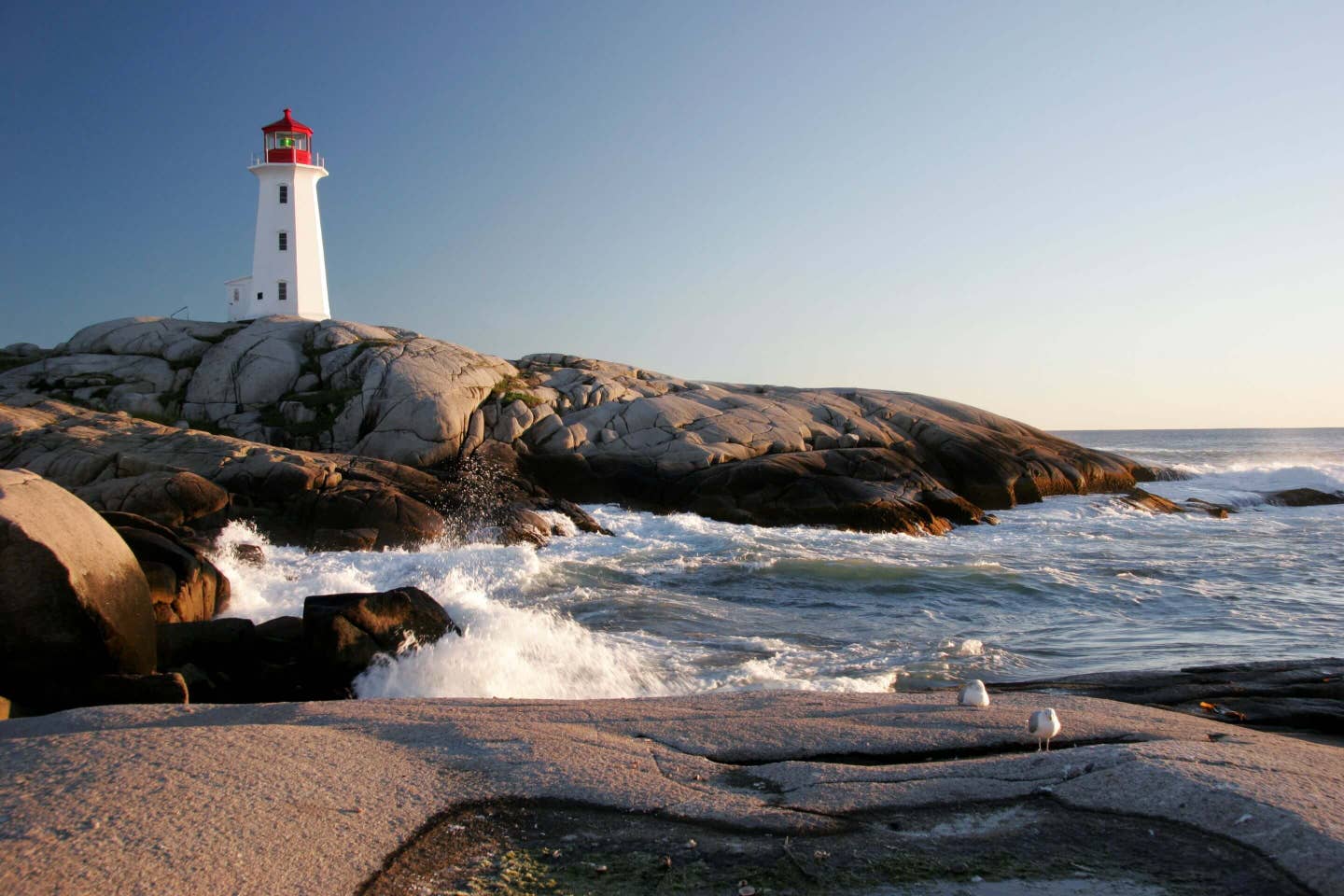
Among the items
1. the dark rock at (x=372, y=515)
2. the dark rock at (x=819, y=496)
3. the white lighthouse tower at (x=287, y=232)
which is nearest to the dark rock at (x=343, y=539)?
the dark rock at (x=372, y=515)

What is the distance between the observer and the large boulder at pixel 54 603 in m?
7.15

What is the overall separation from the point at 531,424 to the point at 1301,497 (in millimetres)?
27861

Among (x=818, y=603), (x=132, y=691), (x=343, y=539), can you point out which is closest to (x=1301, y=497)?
(x=818, y=603)

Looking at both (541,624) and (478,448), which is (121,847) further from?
(478,448)

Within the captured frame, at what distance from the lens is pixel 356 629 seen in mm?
8867

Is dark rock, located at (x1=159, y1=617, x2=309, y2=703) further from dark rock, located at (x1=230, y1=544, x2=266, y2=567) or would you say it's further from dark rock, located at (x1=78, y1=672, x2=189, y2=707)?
dark rock, located at (x1=230, y1=544, x2=266, y2=567)

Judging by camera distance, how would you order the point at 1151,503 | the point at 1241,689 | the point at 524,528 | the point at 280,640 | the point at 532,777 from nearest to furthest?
the point at 532,777 → the point at 1241,689 → the point at 280,640 → the point at 524,528 → the point at 1151,503

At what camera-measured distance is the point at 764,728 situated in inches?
222

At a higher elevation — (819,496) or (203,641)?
(819,496)

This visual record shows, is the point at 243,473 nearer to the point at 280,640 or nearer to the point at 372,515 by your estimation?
the point at 372,515

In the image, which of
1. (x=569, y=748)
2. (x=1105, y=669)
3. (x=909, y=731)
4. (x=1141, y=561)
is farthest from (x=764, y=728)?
(x=1141, y=561)

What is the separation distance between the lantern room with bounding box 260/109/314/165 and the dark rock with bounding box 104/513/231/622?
29975 mm

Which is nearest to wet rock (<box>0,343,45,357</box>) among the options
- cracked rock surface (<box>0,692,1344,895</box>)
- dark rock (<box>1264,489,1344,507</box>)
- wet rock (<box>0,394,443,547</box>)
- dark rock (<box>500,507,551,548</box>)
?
wet rock (<box>0,394,443,547</box>)

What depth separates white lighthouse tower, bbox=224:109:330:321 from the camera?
121 ft
